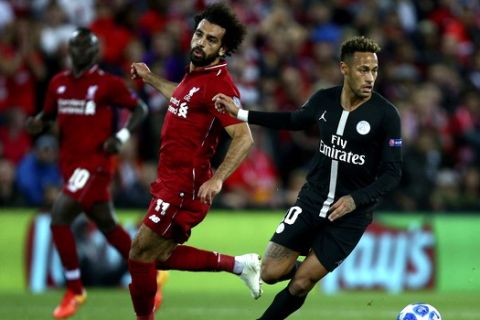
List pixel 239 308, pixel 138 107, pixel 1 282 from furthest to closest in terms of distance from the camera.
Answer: pixel 1 282 < pixel 239 308 < pixel 138 107

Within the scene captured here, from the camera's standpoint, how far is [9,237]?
14.6 m

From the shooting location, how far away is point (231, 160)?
873 centimetres

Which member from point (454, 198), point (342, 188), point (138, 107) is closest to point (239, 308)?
point (138, 107)

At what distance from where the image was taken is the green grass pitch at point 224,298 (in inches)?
462

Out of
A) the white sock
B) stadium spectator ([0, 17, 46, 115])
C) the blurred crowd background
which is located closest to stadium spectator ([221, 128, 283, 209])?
the blurred crowd background

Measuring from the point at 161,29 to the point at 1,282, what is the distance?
4.80 metres

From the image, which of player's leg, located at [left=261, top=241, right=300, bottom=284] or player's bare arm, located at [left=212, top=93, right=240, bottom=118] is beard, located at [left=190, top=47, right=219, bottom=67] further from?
player's leg, located at [left=261, top=241, right=300, bottom=284]

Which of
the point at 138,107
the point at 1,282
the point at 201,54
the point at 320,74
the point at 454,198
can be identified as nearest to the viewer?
the point at 201,54

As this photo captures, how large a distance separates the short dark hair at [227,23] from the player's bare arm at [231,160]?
2.58 ft

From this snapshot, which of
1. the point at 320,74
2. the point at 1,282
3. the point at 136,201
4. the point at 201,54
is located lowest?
the point at 1,282

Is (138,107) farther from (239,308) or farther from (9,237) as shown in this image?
(9,237)

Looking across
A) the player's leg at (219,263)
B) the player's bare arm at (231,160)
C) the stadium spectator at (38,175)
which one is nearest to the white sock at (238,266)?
the player's leg at (219,263)

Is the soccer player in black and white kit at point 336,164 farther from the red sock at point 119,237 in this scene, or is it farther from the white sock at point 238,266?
the red sock at point 119,237

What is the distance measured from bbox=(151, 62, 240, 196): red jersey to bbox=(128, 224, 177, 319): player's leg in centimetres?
35
